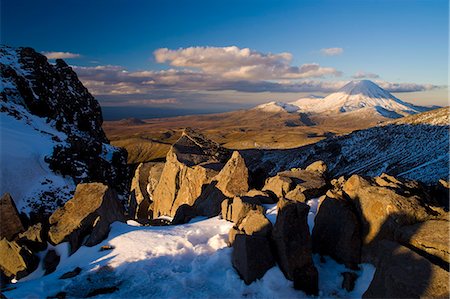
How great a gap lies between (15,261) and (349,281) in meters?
21.4

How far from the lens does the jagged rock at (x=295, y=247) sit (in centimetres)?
1662

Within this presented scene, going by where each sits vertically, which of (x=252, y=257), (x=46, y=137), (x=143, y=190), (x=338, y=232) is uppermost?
(x=46, y=137)

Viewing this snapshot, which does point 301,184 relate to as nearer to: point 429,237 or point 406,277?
point 429,237

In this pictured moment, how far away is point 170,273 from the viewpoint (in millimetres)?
18172

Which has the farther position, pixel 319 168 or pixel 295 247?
pixel 319 168

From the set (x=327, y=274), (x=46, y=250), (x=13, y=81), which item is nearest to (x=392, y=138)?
(x=327, y=274)

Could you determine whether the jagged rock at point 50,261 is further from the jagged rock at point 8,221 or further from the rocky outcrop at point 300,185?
the rocky outcrop at point 300,185

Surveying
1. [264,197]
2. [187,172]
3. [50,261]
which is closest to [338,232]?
[264,197]

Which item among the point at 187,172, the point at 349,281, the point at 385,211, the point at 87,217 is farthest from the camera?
the point at 187,172

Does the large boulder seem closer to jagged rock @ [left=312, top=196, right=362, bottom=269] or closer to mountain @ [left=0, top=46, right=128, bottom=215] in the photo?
jagged rock @ [left=312, top=196, right=362, bottom=269]

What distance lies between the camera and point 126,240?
21.5 metres

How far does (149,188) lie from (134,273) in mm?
38832

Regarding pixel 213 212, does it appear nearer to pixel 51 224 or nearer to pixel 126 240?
pixel 126 240

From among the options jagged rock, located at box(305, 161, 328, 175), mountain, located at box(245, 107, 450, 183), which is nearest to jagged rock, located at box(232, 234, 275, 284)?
jagged rock, located at box(305, 161, 328, 175)
